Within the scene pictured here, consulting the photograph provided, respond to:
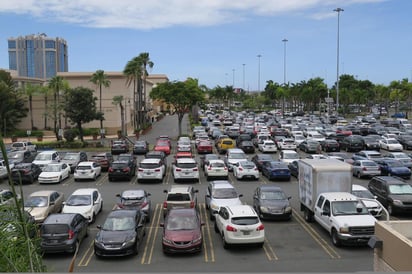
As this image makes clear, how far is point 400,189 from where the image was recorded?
22422 millimetres

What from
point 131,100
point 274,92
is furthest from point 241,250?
point 274,92

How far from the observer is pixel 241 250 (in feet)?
55.4

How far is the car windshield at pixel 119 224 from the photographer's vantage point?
16.8 m

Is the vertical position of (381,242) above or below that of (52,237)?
above

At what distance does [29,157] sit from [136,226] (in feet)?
82.4

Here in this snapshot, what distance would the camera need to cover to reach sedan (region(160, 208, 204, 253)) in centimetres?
1598

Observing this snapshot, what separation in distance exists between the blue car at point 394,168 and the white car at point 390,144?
49.2ft

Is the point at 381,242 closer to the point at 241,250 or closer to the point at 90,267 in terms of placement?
the point at 241,250

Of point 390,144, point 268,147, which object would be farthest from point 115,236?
point 390,144

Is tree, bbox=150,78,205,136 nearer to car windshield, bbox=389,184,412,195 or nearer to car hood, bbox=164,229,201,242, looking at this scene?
car windshield, bbox=389,184,412,195

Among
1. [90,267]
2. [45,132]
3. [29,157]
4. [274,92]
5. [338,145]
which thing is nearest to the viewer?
[90,267]

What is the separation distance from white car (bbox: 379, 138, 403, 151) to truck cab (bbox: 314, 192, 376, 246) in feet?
103

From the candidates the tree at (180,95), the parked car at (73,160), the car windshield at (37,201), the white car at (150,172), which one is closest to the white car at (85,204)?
the car windshield at (37,201)

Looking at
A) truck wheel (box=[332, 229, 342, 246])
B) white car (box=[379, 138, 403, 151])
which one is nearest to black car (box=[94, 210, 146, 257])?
truck wheel (box=[332, 229, 342, 246])
